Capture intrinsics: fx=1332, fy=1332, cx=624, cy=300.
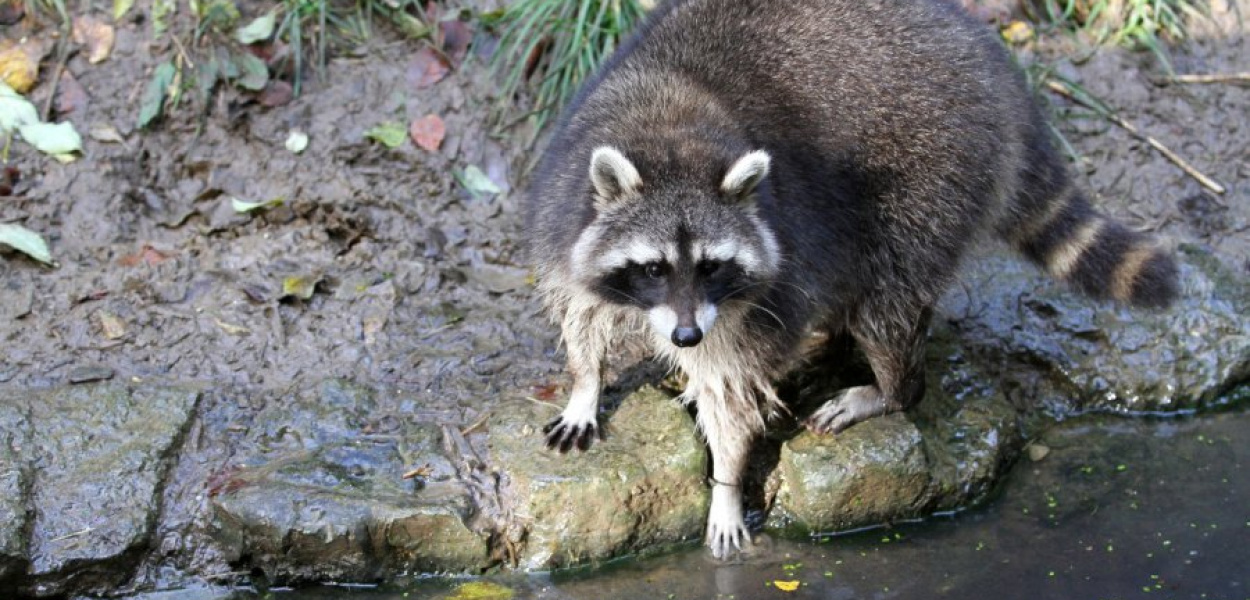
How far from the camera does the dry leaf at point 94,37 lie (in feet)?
15.8

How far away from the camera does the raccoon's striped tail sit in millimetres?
4051

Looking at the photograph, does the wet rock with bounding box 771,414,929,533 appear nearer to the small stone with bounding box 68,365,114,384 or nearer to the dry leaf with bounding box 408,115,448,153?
the dry leaf with bounding box 408,115,448,153

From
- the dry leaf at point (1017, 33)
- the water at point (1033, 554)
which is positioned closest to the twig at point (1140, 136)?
the dry leaf at point (1017, 33)

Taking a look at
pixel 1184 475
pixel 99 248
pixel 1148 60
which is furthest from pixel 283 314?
pixel 1148 60

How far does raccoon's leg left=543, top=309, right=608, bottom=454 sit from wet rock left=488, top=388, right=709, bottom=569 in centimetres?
4

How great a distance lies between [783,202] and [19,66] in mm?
2847

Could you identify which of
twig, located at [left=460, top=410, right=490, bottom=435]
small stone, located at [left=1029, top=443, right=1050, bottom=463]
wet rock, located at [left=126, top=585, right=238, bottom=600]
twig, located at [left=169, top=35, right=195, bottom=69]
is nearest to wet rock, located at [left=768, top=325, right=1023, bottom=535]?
small stone, located at [left=1029, top=443, right=1050, bottom=463]

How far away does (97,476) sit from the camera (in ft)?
11.6

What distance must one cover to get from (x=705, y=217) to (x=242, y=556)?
1.49m

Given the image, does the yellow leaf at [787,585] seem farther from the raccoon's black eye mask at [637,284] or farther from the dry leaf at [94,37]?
the dry leaf at [94,37]

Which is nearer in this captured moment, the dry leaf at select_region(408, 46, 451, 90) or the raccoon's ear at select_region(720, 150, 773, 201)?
the raccoon's ear at select_region(720, 150, 773, 201)

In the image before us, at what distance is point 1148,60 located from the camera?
5480mm

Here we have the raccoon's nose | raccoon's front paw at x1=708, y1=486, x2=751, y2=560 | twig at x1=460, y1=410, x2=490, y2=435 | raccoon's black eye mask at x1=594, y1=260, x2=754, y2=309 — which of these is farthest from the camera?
twig at x1=460, y1=410, x2=490, y2=435

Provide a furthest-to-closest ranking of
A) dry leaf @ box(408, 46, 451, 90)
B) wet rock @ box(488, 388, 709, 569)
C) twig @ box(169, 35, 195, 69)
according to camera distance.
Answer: dry leaf @ box(408, 46, 451, 90) < twig @ box(169, 35, 195, 69) < wet rock @ box(488, 388, 709, 569)
